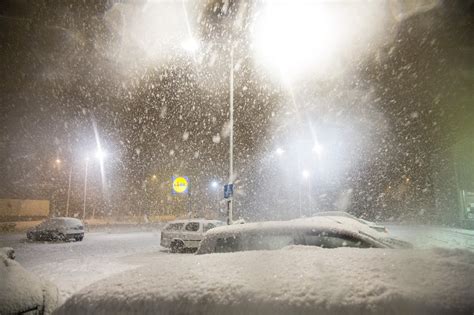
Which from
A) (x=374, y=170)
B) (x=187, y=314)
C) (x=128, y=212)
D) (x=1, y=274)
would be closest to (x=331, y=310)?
(x=187, y=314)

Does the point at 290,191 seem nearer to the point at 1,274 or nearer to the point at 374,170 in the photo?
the point at 374,170

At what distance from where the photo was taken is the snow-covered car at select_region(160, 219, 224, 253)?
51.4 feet

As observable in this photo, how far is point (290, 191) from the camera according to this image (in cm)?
5647

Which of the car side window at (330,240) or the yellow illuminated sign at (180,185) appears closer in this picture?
the car side window at (330,240)

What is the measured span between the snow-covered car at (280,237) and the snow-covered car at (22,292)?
1.84m

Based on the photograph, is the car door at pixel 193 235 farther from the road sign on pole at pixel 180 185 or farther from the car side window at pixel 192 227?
the road sign on pole at pixel 180 185

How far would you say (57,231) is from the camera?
21.2 m

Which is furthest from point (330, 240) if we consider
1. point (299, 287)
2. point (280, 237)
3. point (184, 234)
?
point (184, 234)

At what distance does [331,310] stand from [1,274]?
361cm

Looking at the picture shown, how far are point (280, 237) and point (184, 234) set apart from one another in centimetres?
1186

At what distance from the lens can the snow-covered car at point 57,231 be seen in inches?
824

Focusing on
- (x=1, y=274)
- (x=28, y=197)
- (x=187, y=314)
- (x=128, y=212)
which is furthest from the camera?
(x=128, y=212)

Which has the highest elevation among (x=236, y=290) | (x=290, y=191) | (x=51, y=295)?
(x=290, y=191)

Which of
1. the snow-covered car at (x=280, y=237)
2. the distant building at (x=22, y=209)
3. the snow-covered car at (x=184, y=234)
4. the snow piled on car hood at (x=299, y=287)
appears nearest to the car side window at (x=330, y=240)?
the snow-covered car at (x=280, y=237)
